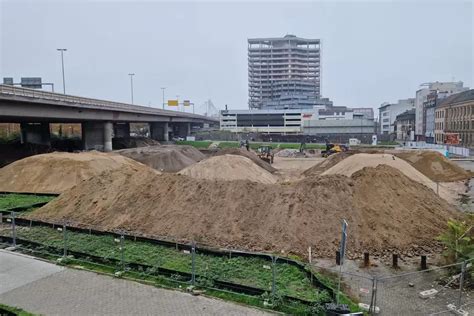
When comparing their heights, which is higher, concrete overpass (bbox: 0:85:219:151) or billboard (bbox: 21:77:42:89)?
billboard (bbox: 21:77:42:89)

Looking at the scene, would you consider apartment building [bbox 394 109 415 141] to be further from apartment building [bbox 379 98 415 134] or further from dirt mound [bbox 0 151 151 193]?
dirt mound [bbox 0 151 151 193]

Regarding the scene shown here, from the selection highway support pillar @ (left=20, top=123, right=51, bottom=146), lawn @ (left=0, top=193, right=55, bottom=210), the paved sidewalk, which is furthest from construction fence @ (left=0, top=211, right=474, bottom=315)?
highway support pillar @ (left=20, top=123, right=51, bottom=146)

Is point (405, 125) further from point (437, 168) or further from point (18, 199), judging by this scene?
point (18, 199)

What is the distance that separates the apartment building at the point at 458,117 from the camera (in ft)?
244

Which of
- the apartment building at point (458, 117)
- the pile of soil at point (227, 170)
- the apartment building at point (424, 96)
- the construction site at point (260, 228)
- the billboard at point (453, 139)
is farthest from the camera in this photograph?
the apartment building at point (424, 96)

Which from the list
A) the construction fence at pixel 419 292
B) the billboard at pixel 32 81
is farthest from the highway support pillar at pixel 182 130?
the construction fence at pixel 419 292

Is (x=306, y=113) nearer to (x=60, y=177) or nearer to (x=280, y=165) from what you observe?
(x=280, y=165)

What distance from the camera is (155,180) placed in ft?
73.6

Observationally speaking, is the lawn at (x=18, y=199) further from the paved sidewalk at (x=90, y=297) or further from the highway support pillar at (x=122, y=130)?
the highway support pillar at (x=122, y=130)

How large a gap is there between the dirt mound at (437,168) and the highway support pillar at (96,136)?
1795 inches

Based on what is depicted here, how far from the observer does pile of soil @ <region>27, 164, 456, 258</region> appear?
55.1ft

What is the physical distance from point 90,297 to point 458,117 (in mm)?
85950

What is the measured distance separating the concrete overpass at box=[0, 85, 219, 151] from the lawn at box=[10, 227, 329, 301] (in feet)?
84.7

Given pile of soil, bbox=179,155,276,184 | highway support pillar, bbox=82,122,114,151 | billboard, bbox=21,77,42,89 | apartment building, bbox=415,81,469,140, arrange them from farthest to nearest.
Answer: apartment building, bbox=415,81,469,140
billboard, bbox=21,77,42,89
highway support pillar, bbox=82,122,114,151
pile of soil, bbox=179,155,276,184
